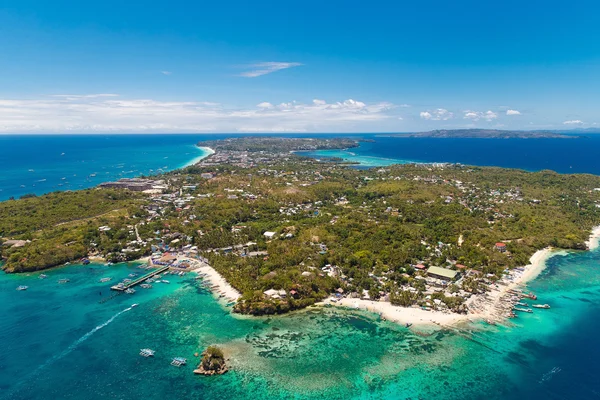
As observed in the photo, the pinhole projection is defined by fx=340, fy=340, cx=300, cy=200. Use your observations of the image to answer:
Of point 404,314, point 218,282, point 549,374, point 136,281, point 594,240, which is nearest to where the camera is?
point 549,374

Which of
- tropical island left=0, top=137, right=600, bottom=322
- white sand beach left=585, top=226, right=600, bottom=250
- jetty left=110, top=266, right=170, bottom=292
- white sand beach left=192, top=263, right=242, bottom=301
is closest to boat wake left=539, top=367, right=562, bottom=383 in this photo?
tropical island left=0, top=137, right=600, bottom=322

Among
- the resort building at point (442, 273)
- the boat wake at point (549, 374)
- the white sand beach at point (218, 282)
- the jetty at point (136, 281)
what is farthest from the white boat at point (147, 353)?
the resort building at point (442, 273)

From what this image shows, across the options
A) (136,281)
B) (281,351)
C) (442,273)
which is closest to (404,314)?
(442,273)

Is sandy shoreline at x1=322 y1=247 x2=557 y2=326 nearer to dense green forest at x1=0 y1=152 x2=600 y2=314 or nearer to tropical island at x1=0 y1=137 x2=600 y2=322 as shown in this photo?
tropical island at x1=0 y1=137 x2=600 y2=322

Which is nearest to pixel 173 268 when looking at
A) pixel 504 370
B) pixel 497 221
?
pixel 504 370

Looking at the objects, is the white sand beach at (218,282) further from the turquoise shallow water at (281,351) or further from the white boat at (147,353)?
the white boat at (147,353)

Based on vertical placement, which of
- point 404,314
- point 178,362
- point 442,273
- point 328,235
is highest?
point 328,235

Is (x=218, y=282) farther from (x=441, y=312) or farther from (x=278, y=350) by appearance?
(x=441, y=312)
